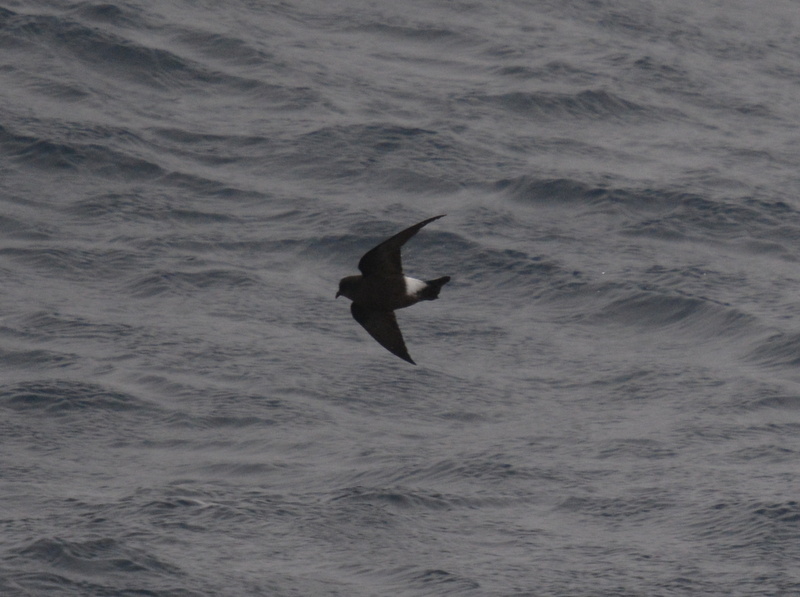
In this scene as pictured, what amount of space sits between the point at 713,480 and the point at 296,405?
596 cm

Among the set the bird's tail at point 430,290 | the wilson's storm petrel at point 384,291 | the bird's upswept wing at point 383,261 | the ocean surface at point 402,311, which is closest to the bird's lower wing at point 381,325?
the wilson's storm petrel at point 384,291

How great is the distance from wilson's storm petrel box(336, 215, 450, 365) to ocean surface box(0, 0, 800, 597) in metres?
7.01

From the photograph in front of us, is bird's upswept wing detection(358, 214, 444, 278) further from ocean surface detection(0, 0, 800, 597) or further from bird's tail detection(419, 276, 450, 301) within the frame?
ocean surface detection(0, 0, 800, 597)

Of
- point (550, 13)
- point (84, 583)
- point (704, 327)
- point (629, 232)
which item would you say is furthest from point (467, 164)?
point (84, 583)

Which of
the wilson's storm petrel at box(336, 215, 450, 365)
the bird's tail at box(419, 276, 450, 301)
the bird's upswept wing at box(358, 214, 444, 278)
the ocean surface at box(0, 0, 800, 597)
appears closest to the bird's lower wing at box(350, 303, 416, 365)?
the wilson's storm petrel at box(336, 215, 450, 365)

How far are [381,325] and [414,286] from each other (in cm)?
50

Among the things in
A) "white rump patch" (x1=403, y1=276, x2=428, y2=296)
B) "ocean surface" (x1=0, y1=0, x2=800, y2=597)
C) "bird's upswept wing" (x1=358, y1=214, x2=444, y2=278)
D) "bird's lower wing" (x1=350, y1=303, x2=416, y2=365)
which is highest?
"bird's upswept wing" (x1=358, y1=214, x2=444, y2=278)

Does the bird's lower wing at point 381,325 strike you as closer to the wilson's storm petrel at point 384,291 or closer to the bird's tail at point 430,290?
the wilson's storm petrel at point 384,291

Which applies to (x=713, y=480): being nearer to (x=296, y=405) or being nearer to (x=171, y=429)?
(x=296, y=405)

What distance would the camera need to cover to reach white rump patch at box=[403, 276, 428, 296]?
11.6 metres

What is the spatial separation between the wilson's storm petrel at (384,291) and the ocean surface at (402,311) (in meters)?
7.01

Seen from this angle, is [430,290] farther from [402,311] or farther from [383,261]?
[402,311]

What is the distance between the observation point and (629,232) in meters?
25.7

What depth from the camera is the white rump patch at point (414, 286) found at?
11.6 metres
